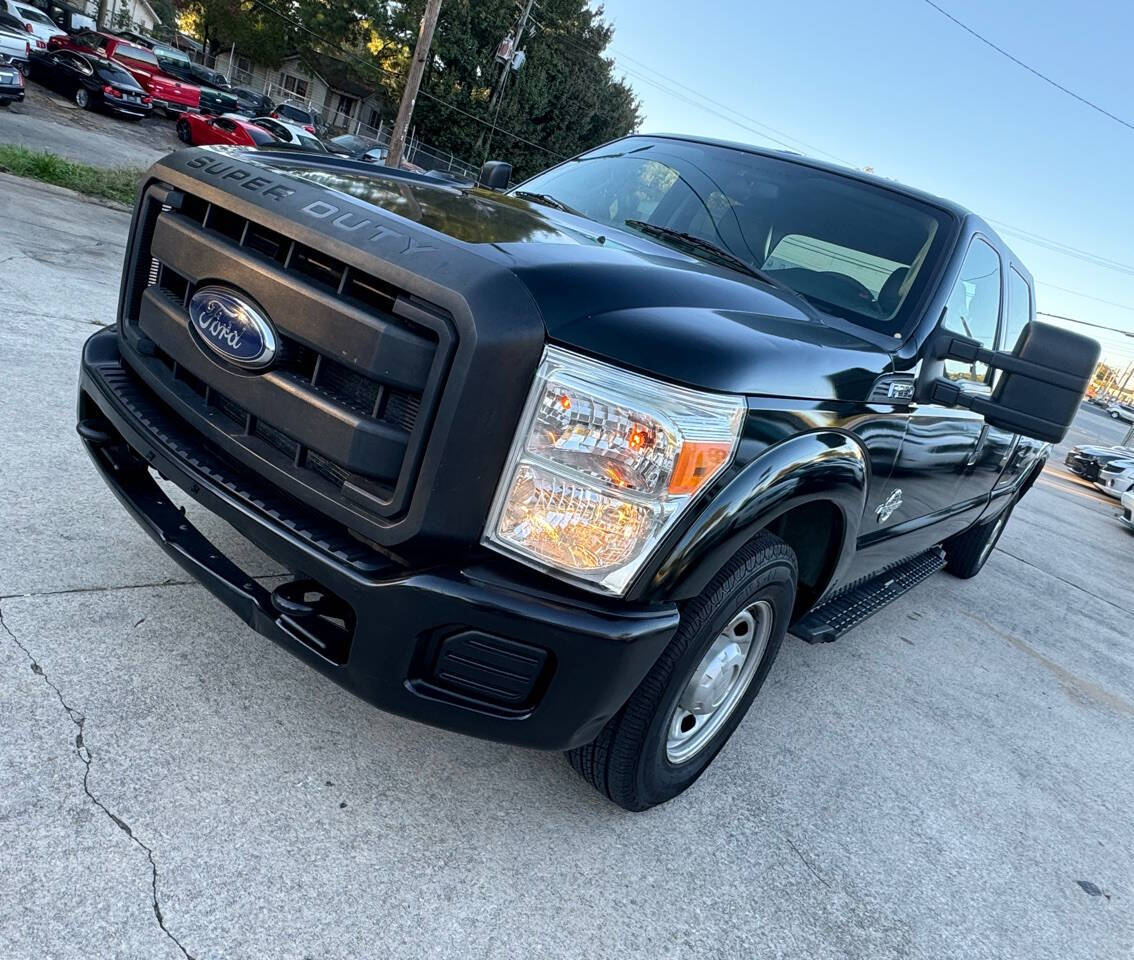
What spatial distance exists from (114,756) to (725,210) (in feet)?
9.09

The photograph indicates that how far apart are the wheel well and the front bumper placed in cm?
80

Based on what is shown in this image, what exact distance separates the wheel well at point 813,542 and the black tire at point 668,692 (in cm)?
18

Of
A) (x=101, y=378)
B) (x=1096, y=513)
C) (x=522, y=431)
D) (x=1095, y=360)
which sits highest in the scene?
(x=1095, y=360)

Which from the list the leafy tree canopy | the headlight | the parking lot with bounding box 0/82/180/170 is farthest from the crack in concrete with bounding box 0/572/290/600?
the leafy tree canopy

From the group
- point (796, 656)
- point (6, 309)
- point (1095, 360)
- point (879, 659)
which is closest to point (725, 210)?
point (1095, 360)

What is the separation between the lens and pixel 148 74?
26.6m

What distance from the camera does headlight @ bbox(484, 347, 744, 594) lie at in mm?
1765

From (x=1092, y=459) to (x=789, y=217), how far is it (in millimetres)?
19841

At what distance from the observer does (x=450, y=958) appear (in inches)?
70.6

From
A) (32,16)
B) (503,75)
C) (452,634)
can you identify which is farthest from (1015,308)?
(503,75)

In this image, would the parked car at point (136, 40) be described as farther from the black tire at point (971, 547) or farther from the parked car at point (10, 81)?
the black tire at point (971, 547)

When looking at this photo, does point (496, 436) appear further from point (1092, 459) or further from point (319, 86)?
point (319, 86)

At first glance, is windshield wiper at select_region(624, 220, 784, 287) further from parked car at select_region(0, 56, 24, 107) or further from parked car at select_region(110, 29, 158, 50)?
parked car at select_region(110, 29, 158, 50)

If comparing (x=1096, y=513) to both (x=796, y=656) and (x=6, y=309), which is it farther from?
(x=6, y=309)
